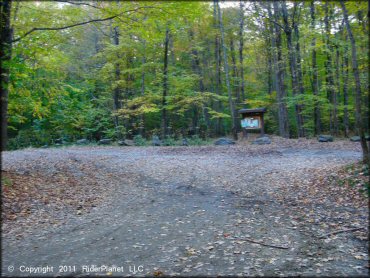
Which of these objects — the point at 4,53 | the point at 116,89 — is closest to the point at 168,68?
the point at 116,89

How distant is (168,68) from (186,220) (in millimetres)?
17813

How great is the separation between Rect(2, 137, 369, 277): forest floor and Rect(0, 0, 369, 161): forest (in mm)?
2271

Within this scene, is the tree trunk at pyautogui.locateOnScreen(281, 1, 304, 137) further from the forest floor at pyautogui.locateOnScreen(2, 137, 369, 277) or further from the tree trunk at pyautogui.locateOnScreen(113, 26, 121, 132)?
the tree trunk at pyautogui.locateOnScreen(113, 26, 121, 132)

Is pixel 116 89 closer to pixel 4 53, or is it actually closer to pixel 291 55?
pixel 291 55

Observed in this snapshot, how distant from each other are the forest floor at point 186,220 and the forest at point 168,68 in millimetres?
2271

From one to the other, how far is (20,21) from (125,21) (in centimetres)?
368

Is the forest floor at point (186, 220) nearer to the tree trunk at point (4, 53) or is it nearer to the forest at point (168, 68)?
the tree trunk at point (4, 53)

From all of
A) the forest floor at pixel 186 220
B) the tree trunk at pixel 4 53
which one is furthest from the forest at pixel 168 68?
the forest floor at pixel 186 220

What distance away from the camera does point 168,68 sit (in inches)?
883

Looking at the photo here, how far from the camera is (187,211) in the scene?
22.1ft

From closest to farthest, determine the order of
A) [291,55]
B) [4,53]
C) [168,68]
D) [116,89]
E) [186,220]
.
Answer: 1. [186,220]
2. [4,53]
3. [291,55]
4. [168,68]
5. [116,89]

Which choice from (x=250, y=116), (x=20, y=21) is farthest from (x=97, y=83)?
(x=20, y=21)

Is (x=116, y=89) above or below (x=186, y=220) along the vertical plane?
above

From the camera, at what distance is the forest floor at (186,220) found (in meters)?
4.20
